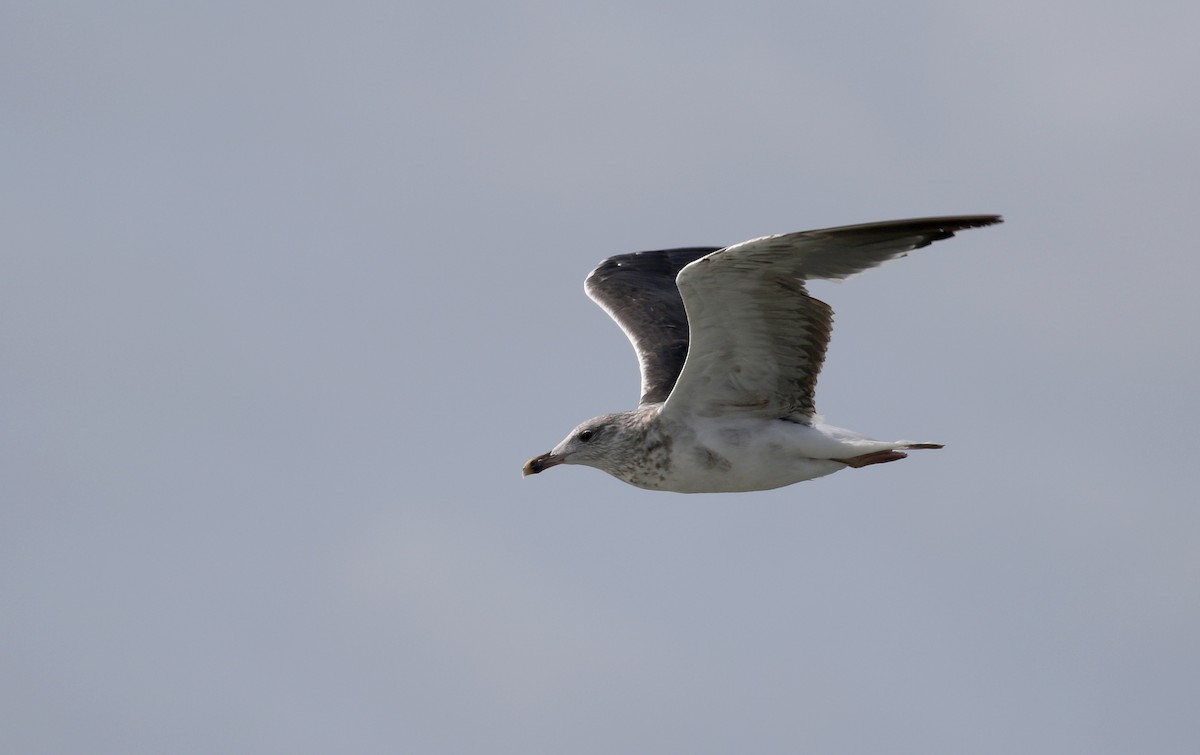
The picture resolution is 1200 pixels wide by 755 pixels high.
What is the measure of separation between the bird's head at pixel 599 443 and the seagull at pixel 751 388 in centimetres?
1

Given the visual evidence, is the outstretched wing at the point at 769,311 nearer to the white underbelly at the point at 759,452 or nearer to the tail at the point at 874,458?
the white underbelly at the point at 759,452

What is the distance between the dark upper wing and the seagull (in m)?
0.49

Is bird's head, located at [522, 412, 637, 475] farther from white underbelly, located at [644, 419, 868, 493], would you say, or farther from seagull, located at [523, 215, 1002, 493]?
white underbelly, located at [644, 419, 868, 493]

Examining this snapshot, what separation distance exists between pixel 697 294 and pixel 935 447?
2706mm

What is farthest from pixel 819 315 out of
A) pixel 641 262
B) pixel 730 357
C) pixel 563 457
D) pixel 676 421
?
pixel 641 262

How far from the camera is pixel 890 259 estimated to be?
550 inches

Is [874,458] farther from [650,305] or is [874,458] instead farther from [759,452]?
[650,305]

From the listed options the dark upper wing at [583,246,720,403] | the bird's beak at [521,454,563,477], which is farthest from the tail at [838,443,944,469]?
the bird's beak at [521,454,563,477]

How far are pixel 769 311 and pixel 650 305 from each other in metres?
5.56

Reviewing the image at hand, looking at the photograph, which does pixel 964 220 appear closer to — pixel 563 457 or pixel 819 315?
pixel 819 315

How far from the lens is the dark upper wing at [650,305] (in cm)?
1878

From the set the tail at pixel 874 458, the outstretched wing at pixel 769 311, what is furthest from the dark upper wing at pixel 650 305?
the tail at pixel 874 458

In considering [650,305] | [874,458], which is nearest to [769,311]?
[874,458]

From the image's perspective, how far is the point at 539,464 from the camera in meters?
17.9
